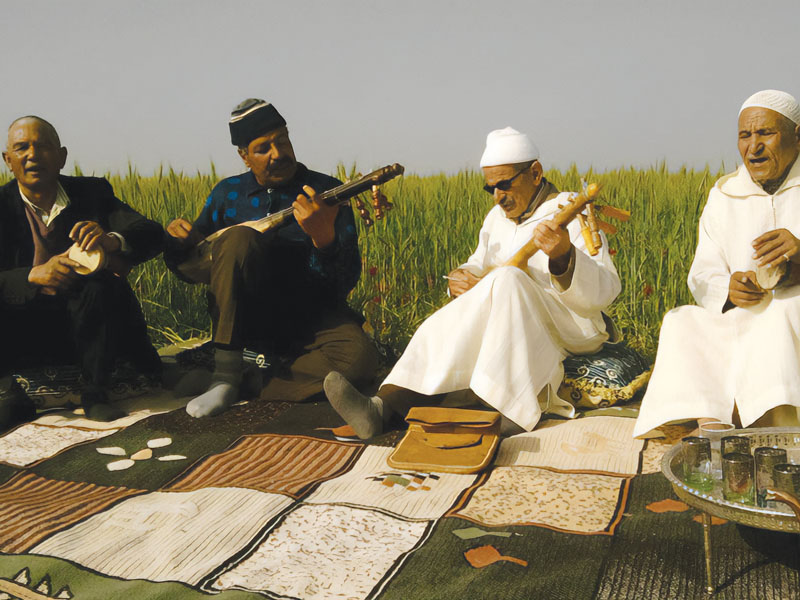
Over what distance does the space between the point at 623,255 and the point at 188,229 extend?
2928 mm

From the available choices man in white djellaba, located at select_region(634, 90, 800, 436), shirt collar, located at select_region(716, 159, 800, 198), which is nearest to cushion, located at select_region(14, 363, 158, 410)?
man in white djellaba, located at select_region(634, 90, 800, 436)

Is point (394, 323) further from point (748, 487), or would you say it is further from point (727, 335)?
point (748, 487)

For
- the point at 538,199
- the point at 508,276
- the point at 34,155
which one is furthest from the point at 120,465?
the point at 538,199

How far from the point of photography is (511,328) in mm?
3887

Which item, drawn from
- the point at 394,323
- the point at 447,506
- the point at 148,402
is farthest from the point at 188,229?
the point at 447,506

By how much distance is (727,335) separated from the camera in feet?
11.9

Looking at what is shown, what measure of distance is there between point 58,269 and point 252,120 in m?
1.29

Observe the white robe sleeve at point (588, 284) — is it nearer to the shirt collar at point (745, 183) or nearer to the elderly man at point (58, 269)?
the shirt collar at point (745, 183)

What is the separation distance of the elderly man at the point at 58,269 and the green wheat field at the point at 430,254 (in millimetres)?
1638

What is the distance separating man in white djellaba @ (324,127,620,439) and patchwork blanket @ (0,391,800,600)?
0.60ft

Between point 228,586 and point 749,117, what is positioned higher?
point 749,117

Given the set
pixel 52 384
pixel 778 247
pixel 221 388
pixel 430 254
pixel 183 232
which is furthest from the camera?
pixel 430 254

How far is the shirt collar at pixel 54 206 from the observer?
14.8 feet

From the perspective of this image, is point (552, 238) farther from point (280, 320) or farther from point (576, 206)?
point (280, 320)
